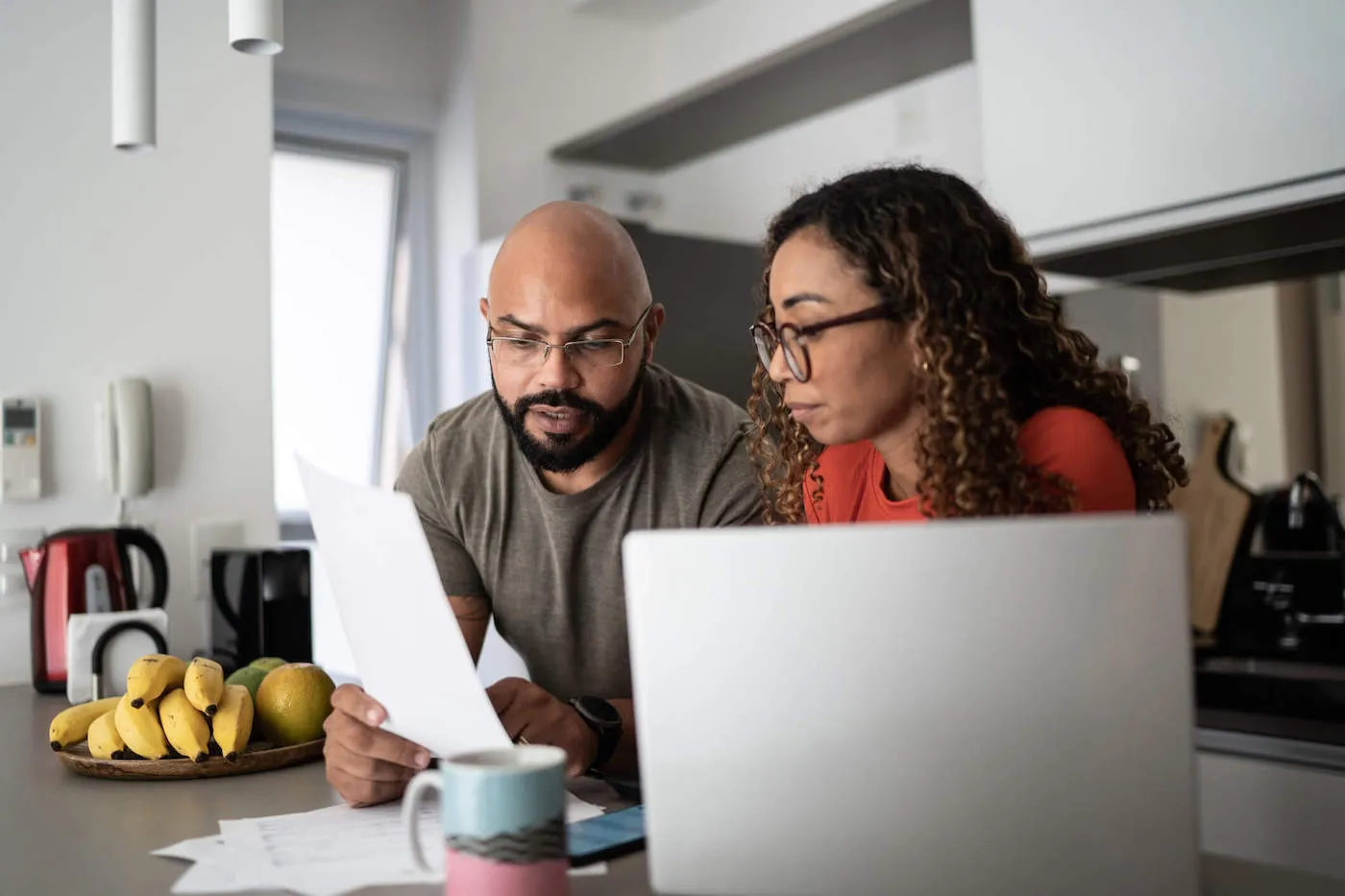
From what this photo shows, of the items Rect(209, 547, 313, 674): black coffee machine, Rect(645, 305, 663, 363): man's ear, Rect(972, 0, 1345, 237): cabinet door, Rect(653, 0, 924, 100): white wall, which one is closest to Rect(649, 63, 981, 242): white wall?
Rect(653, 0, 924, 100): white wall

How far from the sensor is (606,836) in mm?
931

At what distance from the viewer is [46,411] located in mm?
2135

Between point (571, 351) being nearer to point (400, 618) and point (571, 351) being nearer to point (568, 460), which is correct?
point (568, 460)

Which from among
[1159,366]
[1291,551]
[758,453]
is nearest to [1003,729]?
[758,453]

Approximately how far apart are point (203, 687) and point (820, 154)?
2609 mm

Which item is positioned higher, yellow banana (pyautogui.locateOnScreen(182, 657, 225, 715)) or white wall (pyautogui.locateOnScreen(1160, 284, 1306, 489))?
white wall (pyautogui.locateOnScreen(1160, 284, 1306, 489))

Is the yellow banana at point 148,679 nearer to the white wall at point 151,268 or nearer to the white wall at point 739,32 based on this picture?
the white wall at point 151,268

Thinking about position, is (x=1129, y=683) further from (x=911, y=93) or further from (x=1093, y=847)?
(x=911, y=93)

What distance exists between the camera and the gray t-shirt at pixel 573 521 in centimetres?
161

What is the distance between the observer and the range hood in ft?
6.49

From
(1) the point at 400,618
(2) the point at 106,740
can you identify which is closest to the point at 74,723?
(2) the point at 106,740

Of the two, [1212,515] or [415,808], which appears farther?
[1212,515]

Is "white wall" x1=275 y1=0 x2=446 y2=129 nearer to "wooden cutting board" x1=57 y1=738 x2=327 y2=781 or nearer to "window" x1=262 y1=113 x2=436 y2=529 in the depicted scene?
"window" x1=262 y1=113 x2=436 y2=529

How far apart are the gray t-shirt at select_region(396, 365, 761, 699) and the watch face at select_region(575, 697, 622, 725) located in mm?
415
